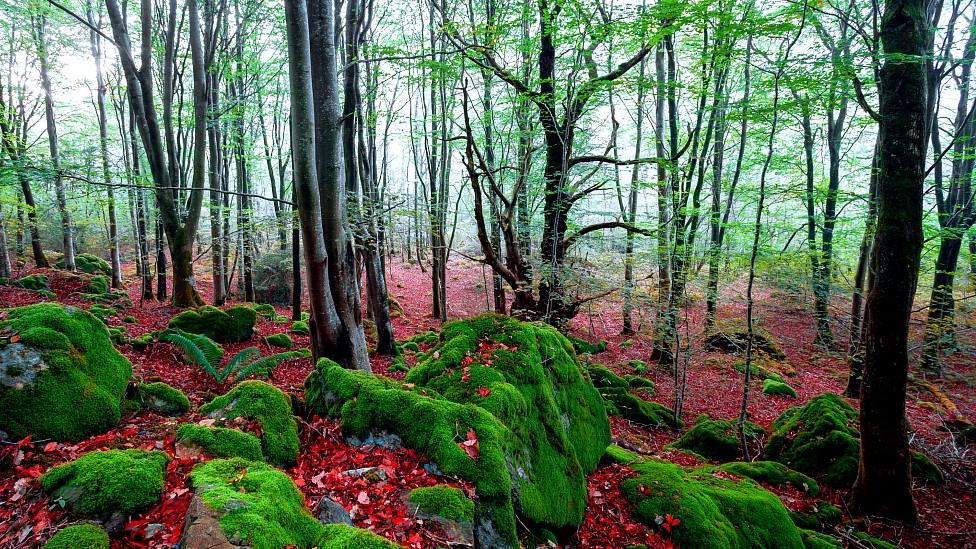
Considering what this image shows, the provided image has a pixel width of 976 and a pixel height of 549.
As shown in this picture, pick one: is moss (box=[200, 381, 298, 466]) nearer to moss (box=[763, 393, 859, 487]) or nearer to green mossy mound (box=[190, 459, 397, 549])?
green mossy mound (box=[190, 459, 397, 549])

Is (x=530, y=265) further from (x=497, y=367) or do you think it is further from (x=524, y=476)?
(x=524, y=476)

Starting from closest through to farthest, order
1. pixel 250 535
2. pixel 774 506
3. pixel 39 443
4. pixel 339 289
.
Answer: pixel 250 535 < pixel 39 443 < pixel 774 506 < pixel 339 289

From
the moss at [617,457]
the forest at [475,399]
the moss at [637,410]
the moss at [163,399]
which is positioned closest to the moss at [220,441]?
the forest at [475,399]

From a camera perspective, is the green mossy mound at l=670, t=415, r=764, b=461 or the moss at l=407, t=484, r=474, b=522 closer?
the moss at l=407, t=484, r=474, b=522

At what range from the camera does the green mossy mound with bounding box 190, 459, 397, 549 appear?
208cm

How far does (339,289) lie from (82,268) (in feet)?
57.9

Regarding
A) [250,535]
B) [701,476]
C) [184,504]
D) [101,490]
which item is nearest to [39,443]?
[101,490]

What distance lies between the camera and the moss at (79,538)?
194cm

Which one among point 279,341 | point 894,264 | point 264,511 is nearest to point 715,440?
point 894,264

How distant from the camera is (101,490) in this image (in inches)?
89.4

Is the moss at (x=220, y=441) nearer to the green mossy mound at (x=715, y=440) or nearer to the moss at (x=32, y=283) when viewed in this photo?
the green mossy mound at (x=715, y=440)

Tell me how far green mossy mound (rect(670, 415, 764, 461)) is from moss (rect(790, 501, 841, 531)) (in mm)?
1667

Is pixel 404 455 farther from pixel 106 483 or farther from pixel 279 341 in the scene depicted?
pixel 279 341

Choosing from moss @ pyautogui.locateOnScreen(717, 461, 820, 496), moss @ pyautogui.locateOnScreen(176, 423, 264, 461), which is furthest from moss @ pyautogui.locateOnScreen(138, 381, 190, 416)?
moss @ pyautogui.locateOnScreen(717, 461, 820, 496)
